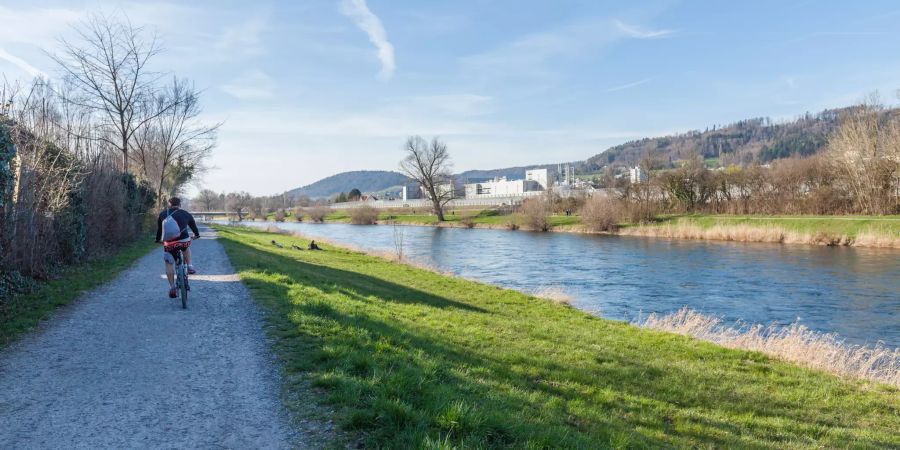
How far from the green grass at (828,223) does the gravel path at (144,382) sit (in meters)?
41.5

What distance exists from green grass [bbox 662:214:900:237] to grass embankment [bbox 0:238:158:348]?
1675 inches

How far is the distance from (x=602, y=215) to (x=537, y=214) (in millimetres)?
8447

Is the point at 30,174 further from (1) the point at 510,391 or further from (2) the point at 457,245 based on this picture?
(2) the point at 457,245

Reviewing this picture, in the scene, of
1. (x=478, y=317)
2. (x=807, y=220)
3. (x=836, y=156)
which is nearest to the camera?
(x=478, y=317)

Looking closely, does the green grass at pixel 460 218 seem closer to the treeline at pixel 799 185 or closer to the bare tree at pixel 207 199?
the treeline at pixel 799 185

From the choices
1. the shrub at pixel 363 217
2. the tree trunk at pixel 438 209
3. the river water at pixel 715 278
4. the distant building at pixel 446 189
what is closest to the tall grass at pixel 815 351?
the river water at pixel 715 278

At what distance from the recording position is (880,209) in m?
43.2

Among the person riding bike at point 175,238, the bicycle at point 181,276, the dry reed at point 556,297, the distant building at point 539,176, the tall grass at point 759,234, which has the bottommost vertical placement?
the dry reed at point 556,297

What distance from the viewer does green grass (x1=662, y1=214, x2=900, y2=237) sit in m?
36.2

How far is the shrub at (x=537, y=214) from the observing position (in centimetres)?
5866

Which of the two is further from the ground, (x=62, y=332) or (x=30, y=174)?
(x=30, y=174)

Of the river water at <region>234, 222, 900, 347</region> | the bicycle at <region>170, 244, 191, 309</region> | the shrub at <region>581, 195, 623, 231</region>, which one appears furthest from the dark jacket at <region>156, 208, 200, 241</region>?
the shrub at <region>581, 195, 623, 231</region>

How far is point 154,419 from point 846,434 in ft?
26.5

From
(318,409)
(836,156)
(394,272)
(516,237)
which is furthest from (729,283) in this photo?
(836,156)
